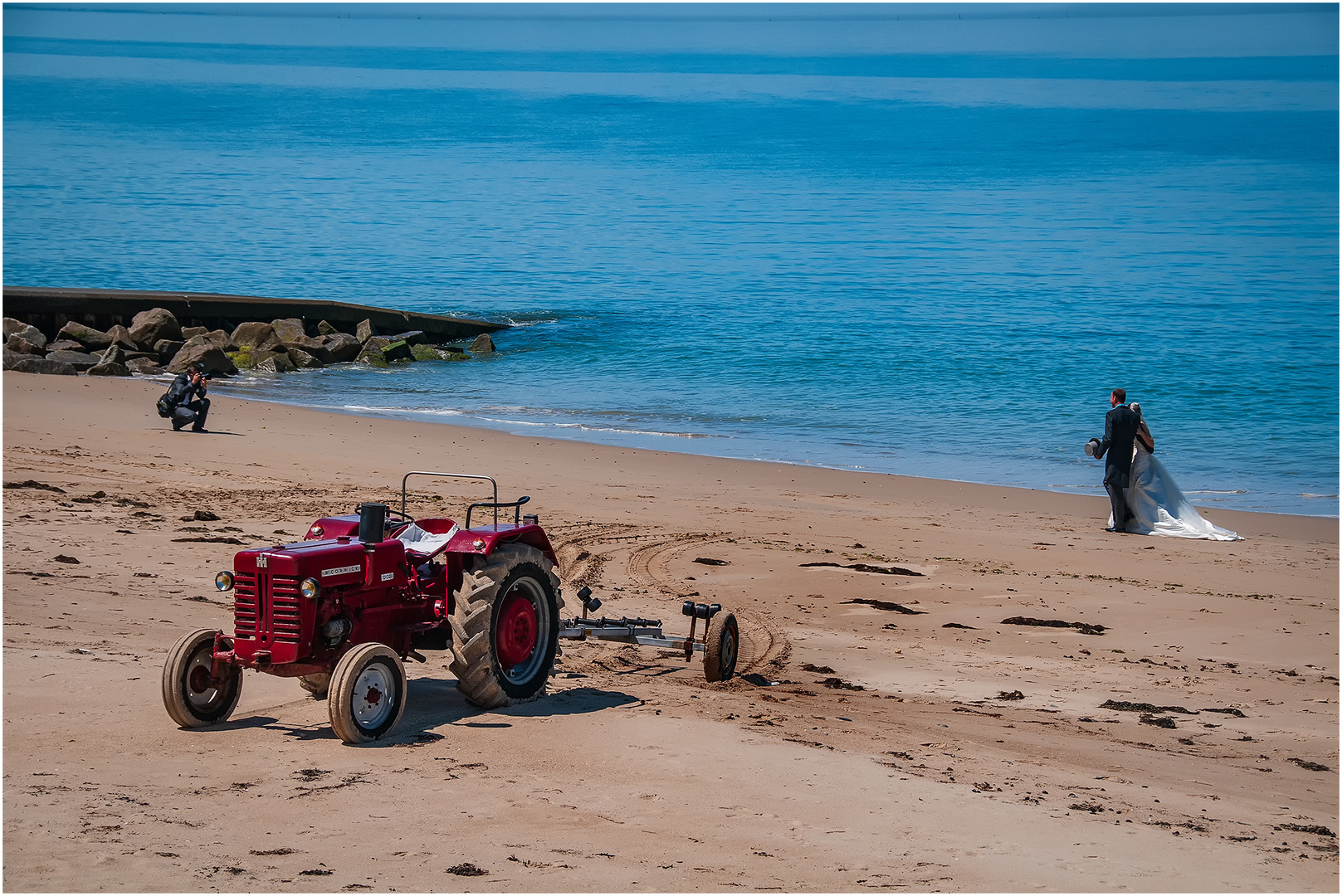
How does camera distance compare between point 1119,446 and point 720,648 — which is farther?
point 1119,446

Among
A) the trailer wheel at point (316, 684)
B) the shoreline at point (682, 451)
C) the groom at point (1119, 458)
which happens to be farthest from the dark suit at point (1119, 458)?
the trailer wheel at point (316, 684)

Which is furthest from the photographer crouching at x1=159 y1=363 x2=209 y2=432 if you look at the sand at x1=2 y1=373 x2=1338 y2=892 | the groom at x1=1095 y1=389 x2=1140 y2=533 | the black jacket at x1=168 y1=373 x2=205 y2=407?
the groom at x1=1095 y1=389 x2=1140 y2=533

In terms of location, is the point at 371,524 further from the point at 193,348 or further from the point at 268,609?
the point at 193,348

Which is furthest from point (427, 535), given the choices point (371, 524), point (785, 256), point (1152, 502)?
point (785, 256)

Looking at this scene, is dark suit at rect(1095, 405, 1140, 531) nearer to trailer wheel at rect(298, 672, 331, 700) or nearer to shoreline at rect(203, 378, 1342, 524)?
shoreline at rect(203, 378, 1342, 524)

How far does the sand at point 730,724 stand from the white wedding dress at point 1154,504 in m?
0.50

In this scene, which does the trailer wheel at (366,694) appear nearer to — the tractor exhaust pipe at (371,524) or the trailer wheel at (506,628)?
the trailer wheel at (506,628)

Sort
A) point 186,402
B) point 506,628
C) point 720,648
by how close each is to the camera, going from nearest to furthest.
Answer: point 506,628, point 720,648, point 186,402

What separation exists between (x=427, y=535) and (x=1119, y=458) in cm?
958

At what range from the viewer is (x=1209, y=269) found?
1823 inches

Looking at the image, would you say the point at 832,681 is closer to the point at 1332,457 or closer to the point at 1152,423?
the point at 1332,457

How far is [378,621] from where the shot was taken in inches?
289

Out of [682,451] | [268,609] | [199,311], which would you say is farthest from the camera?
[199,311]

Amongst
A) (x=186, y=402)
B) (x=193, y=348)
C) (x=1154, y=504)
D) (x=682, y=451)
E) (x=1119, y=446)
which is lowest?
(x=1154, y=504)
